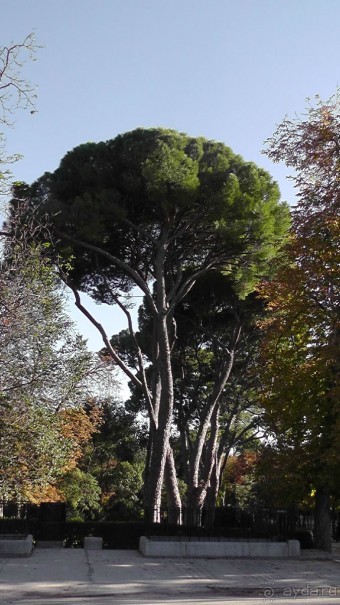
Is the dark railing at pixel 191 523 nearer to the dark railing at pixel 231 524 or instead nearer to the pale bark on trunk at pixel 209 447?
the dark railing at pixel 231 524

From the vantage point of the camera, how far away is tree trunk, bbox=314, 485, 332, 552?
51.0ft

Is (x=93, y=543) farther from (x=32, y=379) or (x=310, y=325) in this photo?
(x=310, y=325)

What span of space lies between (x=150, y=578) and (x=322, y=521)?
20.5ft

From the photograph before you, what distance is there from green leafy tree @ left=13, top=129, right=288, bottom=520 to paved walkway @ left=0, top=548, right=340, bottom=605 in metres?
3.64

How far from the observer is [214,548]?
45.0ft

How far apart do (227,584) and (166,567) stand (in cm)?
206

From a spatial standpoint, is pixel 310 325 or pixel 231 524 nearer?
pixel 310 325

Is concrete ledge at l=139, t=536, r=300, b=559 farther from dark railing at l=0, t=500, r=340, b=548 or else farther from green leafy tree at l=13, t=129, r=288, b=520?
green leafy tree at l=13, t=129, r=288, b=520

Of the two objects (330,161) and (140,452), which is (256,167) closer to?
(330,161)

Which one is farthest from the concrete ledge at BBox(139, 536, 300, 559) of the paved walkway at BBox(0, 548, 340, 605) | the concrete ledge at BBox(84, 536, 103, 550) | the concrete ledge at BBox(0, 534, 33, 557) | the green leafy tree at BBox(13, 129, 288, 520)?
the green leafy tree at BBox(13, 129, 288, 520)

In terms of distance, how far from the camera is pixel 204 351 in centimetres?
2786

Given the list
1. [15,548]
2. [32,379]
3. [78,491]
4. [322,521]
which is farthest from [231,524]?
[78,491]

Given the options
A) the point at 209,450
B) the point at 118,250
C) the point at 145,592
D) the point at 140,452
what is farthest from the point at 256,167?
the point at 140,452

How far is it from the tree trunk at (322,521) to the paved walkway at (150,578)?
1.30m
